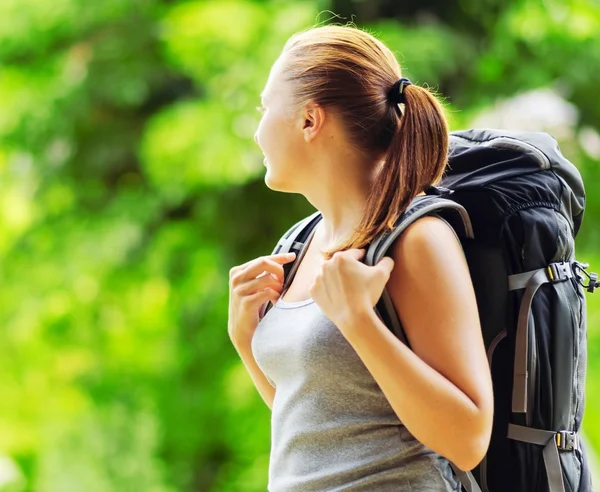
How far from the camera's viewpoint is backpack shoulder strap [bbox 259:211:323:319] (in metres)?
0.95

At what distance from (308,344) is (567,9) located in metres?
2.32

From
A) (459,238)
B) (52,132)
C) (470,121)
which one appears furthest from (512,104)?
(459,238)

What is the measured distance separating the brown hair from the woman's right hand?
0.09 metres

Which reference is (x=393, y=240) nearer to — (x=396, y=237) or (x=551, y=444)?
(x=396, y=237)

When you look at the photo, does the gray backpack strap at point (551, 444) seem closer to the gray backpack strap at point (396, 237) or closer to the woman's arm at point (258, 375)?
the gray backpack strap at point (396, 237)

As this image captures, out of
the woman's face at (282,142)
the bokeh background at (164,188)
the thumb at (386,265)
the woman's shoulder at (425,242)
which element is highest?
the woman's face at (282,142)

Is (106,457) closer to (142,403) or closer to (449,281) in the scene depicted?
(142,403)

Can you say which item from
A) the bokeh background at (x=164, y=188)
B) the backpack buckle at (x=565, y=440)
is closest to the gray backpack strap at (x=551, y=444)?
the backpack buckle at (x=565, y=440)

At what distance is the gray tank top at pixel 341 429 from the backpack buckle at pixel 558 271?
0.19m

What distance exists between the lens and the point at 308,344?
32.0 inches

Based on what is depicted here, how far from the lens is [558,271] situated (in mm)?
842

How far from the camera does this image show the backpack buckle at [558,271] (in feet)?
2.75

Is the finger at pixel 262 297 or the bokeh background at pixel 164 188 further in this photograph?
the bokeh background at pixel 164 188

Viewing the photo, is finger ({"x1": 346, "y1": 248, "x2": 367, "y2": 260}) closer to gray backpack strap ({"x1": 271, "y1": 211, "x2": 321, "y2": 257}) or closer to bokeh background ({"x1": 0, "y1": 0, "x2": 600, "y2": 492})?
gray backpack strap ({"x1": 271, "y1": 211, "x2": 321, "y2": 257})
